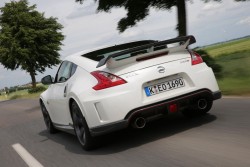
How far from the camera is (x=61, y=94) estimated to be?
7.12 m

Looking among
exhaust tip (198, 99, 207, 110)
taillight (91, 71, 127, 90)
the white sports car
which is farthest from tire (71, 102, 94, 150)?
exhaust tip (198, 99, 207, 110)

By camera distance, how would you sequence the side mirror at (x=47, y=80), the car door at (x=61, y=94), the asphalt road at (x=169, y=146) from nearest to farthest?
the asphalt road at (x=169, y=146) < the car door at (x=61, y=94) < the side mirror at (x=47, y=80)

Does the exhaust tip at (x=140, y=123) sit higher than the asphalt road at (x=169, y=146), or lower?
higher

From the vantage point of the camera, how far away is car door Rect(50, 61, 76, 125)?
22.7 ft

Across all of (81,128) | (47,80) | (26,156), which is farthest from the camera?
(47,80)

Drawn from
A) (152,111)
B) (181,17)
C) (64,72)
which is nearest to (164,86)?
(152,111)

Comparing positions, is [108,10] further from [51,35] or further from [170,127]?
[51,35]

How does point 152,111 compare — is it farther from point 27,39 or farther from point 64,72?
point 27,39

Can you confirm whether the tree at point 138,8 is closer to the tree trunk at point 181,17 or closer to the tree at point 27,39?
the tree trunk at point 181,17

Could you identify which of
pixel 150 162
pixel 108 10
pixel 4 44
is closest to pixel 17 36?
pixel 4 44

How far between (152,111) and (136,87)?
1.26 ft

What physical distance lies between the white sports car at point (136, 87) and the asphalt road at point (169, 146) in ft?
1.17

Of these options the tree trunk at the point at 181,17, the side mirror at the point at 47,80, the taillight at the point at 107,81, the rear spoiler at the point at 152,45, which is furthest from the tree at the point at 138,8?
the taillight at the point at 107,81

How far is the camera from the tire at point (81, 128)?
6158 millimetres
